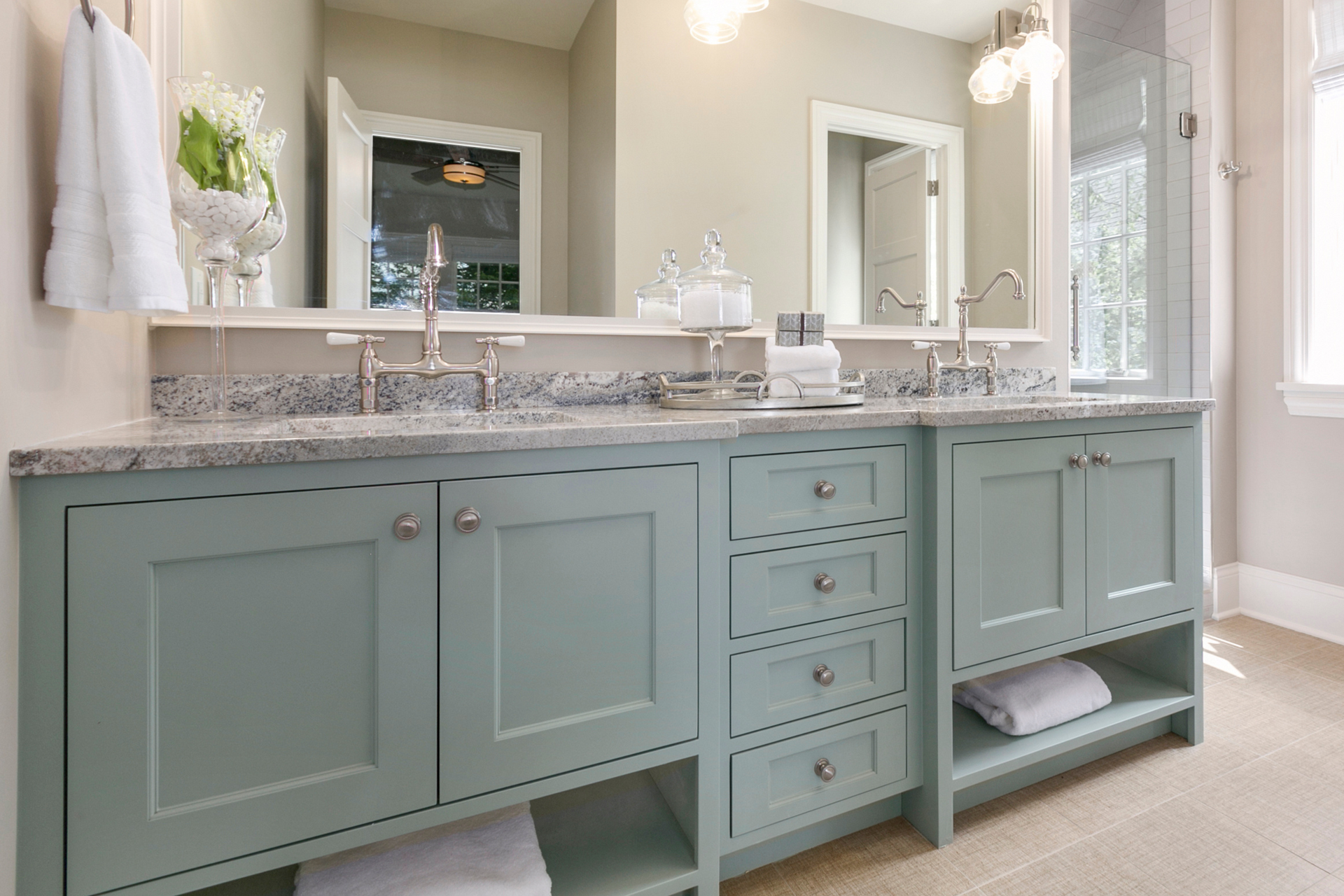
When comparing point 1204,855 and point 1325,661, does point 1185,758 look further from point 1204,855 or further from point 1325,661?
point 1325,661

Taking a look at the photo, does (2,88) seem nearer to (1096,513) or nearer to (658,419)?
(658,419)

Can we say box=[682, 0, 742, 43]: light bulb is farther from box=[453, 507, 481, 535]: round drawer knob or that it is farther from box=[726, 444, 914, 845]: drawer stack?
box=[453, 507, 481, 535]: round drawer knob

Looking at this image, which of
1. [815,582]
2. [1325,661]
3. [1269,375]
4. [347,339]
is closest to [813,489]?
[815,582]

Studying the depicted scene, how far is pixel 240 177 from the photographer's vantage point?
1.21 meters

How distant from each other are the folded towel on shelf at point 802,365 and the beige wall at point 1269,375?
213cm

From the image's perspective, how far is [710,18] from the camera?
183 centimetres

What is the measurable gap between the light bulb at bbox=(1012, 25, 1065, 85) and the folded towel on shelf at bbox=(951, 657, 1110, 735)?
1.85 meters

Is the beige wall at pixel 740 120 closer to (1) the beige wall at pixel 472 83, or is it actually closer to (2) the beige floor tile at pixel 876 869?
(1) the beige wall at pixel 472 83

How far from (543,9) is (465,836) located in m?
1.80

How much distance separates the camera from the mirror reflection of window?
1.51 meters

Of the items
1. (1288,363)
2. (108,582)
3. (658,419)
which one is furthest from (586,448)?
(1288,363)

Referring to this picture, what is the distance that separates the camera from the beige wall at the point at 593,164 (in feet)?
5.46

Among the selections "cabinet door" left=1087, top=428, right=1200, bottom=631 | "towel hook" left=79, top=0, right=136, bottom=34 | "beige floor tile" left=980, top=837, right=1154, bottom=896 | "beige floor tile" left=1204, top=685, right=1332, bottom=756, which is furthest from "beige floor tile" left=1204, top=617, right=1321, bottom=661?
"towel hook" left=79, top=0, right=136, bottom=34

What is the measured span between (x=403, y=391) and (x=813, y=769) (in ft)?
3.85
